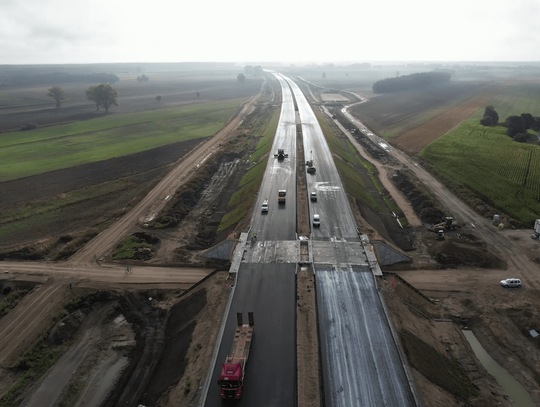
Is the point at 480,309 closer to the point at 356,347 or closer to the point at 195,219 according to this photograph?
the point at 356,347

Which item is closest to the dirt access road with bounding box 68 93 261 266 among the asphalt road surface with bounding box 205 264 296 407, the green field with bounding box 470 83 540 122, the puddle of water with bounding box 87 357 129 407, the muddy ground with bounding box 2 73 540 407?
the muddy ground with bounding box 2 73 540 407

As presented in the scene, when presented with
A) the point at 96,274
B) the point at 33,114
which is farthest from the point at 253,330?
the point at 33,114

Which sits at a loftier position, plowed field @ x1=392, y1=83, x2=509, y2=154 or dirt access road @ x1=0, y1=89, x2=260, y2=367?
plowed field @ x1=392, y1=83, x2=509, y2=154

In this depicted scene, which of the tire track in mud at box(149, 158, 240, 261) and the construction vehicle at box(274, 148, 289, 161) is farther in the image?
the construction vehicle at box(274, 148, 289, 161)

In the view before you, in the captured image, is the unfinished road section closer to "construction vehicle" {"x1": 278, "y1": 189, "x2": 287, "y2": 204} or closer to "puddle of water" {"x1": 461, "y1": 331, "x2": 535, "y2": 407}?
"construction vehicle" {"x1": 278, "y1": 189, "x2": 287, "y2": 204}

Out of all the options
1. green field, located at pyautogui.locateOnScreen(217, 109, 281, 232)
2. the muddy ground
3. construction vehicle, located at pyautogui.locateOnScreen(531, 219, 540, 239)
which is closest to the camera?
the muddy ground

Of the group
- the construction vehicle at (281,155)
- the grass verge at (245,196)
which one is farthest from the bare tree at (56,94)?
the construction vehicle at (281,155)

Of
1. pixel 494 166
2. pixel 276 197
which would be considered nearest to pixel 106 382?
pixel 276 197

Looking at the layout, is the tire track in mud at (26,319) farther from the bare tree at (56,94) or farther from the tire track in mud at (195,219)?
the bare tree at (56,94)
